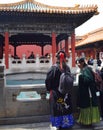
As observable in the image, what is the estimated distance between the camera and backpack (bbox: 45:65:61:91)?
15.4 feet

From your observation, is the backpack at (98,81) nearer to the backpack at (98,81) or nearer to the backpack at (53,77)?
the backpack at (98,81)

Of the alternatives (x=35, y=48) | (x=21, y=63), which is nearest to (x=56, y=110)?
(x=21, y=63)

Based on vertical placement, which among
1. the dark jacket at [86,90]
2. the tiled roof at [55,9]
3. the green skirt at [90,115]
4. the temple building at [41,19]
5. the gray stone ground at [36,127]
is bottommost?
the gray stone ground at [36,127]

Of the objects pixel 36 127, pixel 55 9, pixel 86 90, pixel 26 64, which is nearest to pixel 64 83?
pixel 86 90

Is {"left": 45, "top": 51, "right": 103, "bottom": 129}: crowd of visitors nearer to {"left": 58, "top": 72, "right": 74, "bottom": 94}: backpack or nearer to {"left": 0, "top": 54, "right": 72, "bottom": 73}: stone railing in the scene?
{"left": 58, "top": 72, "right": 74, "bottom": 94}: backpack

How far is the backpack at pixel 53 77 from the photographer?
4.68 metres

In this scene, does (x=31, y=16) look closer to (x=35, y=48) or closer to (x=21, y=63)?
(x=21, y=63)

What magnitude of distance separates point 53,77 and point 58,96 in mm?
353

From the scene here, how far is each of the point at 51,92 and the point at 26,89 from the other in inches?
30.6

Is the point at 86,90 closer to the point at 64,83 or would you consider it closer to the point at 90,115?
the point at 90,115

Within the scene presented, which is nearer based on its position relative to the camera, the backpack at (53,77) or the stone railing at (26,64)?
the backpack at (53,77)

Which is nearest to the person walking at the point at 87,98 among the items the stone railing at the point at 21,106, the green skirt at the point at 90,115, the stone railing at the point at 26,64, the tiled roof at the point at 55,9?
the green skirt at the point at 90,115

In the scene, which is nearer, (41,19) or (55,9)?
(55,9)

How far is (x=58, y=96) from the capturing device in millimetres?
4777
